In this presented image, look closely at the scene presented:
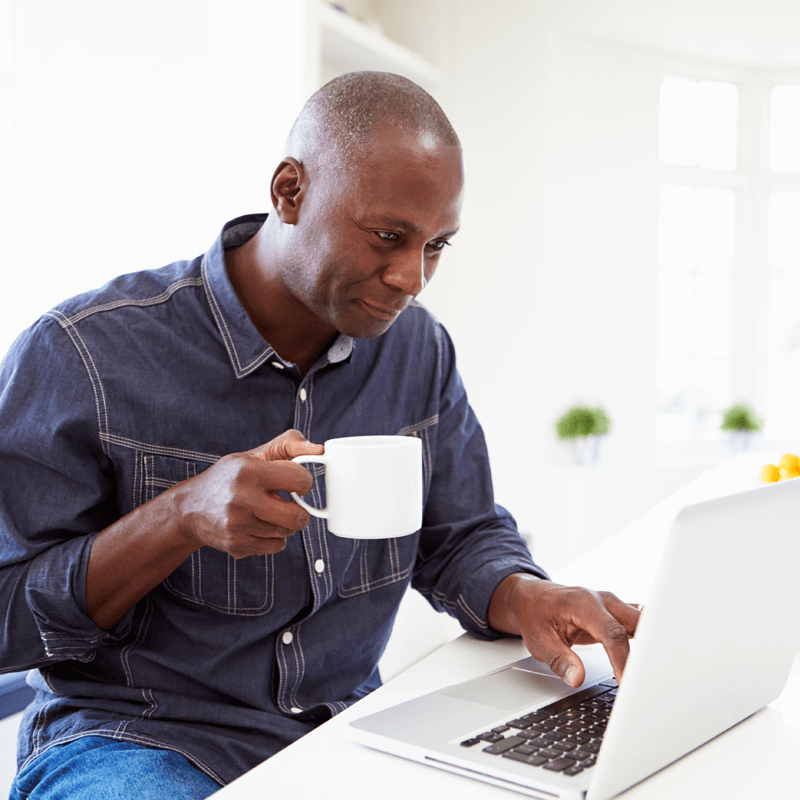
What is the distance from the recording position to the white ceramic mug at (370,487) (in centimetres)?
81

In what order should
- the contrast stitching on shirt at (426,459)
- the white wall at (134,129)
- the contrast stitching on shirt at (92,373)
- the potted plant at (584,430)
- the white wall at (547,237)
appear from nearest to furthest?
the contrast stitching on shirt at (92,373) < the contrast stitching on shirt at (426,459) < the white wall at (134,129) < the white wall at (547,237) < the potted plant at (584,430)

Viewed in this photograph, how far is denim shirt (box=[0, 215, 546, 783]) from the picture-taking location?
39.4 inches

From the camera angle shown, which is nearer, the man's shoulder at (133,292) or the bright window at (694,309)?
the man's shoulder at (133,292)

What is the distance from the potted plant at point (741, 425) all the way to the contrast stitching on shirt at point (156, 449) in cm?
414

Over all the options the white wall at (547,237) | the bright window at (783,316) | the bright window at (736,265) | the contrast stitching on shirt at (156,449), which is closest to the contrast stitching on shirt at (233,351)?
the contrast stitching on shirt at (156,449)

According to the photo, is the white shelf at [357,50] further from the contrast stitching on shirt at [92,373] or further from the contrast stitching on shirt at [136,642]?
the contrast stitching on shirt at [136,642]

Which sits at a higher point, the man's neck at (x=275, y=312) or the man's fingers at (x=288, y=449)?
the man's neck at (x=275, y=312)

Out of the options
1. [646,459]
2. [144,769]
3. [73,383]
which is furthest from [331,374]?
[646,459]

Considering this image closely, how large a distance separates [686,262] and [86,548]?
4529 millimetres

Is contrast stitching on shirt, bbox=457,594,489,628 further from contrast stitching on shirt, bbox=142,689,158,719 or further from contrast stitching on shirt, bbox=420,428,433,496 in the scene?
contrast stitching on shirt, bbox=142,689,158,719

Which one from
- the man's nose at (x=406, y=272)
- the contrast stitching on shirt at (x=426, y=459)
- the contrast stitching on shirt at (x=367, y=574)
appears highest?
the man's nose at (x=406, y=272)

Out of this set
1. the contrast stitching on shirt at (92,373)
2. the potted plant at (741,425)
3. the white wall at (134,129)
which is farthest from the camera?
the potted plant at (741,425)

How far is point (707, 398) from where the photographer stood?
16.2ft

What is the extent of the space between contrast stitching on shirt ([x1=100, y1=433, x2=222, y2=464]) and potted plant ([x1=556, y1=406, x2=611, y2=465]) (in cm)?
321
